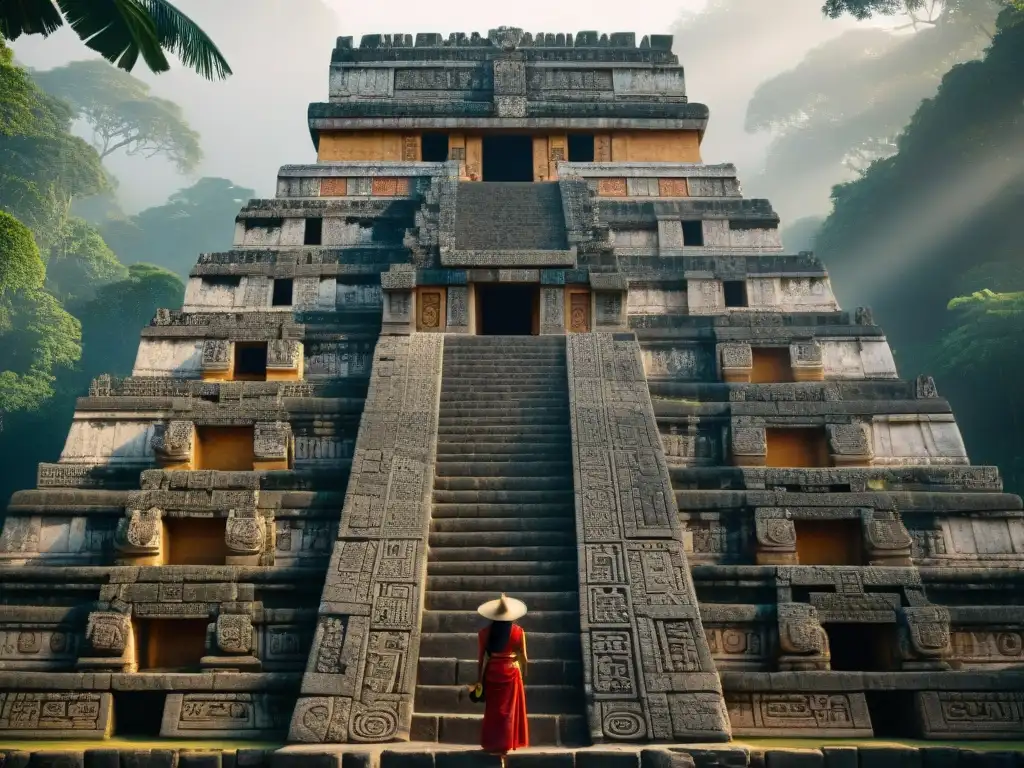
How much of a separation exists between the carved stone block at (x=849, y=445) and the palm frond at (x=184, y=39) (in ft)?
28.5

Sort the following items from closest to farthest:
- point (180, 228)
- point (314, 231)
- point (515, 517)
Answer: point (515, 517), point (314, 231), point (180, 228)

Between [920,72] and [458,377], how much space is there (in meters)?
54.3

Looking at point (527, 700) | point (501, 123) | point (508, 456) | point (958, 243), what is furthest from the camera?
point (958, 243)

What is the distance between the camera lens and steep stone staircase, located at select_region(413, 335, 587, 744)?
6.75 metres

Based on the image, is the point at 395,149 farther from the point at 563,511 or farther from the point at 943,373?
the point at 943,373

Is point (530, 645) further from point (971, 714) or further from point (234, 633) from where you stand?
point (971, 714)

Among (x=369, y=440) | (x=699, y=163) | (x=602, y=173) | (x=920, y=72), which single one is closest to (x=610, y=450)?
(x=369, y=440)

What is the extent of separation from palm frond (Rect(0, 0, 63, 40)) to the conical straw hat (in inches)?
369

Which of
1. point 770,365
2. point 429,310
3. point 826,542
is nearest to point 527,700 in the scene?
point 826,542

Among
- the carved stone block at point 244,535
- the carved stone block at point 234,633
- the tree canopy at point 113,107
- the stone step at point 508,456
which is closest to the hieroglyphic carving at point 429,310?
the stone step at point 508,456

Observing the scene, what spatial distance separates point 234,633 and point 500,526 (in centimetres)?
248

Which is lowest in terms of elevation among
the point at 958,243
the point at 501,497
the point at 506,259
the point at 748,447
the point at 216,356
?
the point at 501,497

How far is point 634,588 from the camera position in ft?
24.3

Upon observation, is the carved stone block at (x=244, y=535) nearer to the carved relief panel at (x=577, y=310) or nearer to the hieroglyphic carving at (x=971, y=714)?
the carved relief panel at (x=577, y=310)
